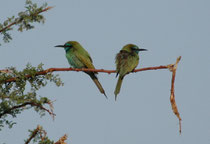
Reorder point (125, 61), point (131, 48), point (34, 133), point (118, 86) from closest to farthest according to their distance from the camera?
1. point (34, 133)
2. point (118, 86)
3. point (125, 61)
4. point (131, 48)

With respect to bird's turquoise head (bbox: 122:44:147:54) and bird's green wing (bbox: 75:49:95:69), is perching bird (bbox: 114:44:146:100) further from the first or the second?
bird's green wing (bbox: 75:49:95:69)

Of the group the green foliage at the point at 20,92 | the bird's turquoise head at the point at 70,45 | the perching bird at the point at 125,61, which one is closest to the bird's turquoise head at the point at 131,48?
the perching bird at the point at 125,61

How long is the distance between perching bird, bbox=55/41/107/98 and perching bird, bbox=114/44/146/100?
21.7 inches

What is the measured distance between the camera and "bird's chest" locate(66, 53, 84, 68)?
6.43m

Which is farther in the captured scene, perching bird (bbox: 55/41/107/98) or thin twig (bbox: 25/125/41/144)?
perching bird (bbox: 55/41/107/98)

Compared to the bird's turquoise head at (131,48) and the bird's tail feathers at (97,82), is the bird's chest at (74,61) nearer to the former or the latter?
the bird's tail feathers at (97,82)

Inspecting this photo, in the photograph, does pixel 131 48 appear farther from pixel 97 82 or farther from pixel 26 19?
pixel 26 19

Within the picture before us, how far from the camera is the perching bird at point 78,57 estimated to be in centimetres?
617

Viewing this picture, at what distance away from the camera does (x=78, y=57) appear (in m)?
6.52

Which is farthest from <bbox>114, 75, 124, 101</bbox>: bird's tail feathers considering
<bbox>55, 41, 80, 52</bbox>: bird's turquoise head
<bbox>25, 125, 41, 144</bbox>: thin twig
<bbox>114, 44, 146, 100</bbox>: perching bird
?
<bbox>25, 125, 41, 144</bbox>: thin twig

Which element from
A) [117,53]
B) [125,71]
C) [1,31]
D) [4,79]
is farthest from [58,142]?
[117,53]

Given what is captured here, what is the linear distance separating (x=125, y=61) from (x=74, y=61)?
Result: 128 cm

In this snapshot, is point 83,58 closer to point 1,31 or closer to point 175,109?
point 1,31

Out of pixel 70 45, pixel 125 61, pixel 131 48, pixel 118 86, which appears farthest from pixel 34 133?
pixel 70 45
